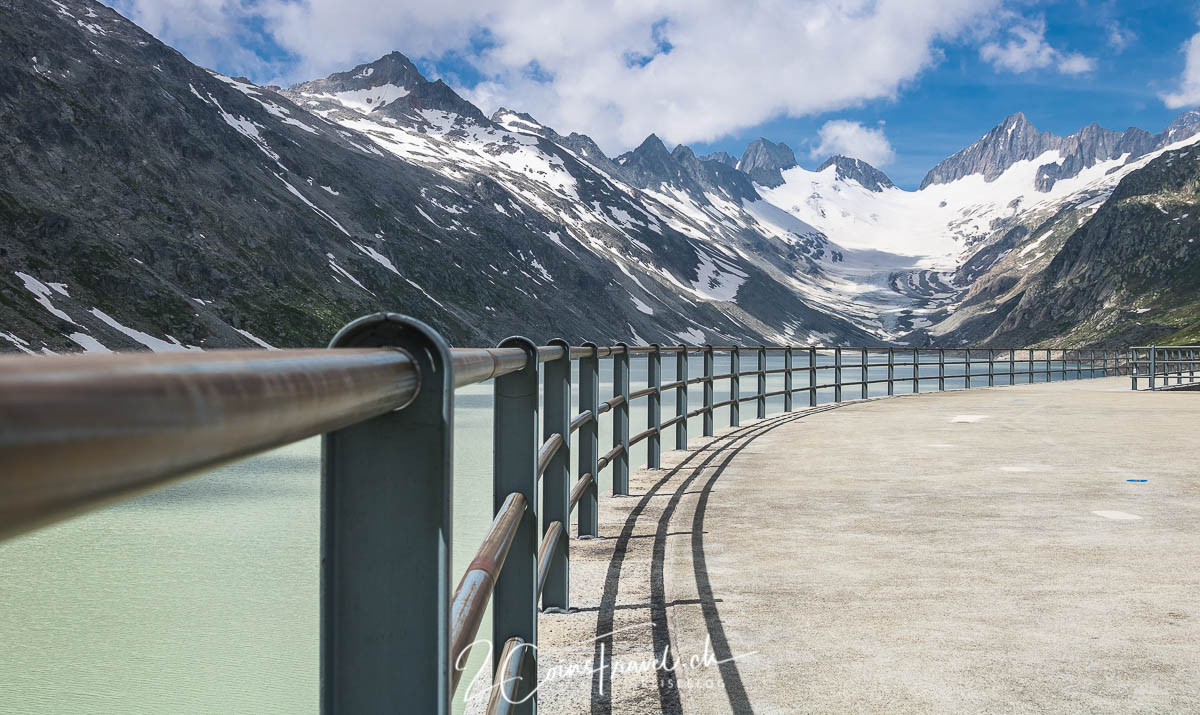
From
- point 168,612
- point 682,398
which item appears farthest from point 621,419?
point 168,612

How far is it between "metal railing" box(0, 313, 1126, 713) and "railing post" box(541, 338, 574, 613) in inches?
34.8

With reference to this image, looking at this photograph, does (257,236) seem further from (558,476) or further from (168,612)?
(558,476)

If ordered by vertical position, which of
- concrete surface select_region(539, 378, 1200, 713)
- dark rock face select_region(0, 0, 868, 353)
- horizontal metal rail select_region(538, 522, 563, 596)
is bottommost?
concrete surface select_region(539, 378, 1200, 713)

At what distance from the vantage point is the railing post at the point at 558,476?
4059 millimetres

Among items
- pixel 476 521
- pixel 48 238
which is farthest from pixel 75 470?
pixel 48 238

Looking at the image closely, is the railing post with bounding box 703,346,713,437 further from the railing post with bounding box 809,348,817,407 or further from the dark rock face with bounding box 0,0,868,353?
the dark rock face with bounding box 0,0,868,353

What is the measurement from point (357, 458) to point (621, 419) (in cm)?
643

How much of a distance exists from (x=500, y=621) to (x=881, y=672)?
1.62 m

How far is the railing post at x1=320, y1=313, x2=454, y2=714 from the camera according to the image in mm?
1297

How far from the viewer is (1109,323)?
159 metres

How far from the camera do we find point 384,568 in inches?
51.4

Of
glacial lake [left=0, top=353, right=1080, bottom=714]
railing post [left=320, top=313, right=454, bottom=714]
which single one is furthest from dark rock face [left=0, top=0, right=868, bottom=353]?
railing post [left=320, top=313, right=454, bottom=714]

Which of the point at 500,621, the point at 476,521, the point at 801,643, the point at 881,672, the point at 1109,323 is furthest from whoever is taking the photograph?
the point at 1109,323

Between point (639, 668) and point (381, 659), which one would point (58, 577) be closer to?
point (639, 668)
